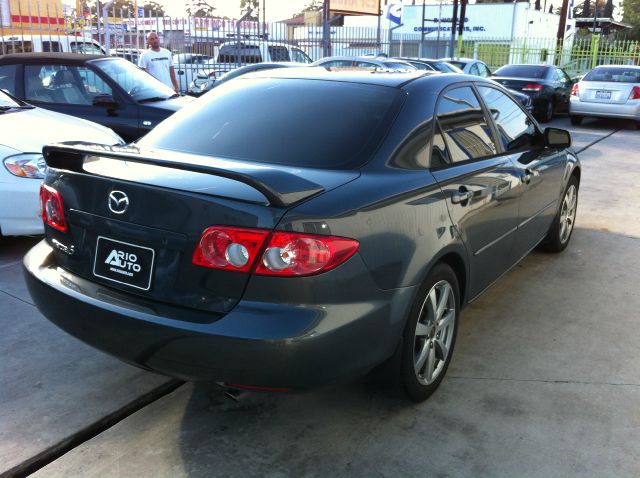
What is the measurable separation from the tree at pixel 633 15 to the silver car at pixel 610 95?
6262 cm

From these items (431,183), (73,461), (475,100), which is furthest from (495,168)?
(73,461)

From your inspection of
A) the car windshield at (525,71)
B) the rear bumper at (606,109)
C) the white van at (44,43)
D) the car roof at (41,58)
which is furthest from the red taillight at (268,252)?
the car windshield at (525,71)

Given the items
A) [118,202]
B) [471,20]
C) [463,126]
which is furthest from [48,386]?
[471,20]

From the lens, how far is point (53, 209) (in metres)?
2.92

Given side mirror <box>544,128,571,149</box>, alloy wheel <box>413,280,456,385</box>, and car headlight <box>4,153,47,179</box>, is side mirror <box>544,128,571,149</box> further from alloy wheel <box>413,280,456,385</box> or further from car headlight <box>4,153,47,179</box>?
car headlight <box>4,153,47,179</box>

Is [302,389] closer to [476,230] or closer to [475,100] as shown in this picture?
[476,230]

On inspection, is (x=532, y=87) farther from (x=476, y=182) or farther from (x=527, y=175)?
(x=476, y=182)

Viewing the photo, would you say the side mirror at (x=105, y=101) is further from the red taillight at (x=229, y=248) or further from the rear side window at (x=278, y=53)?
the rear side window at (x=278, y=53)

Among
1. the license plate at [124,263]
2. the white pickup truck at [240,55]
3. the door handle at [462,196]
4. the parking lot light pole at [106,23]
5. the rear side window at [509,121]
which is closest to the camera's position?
the license plate at [124,263]

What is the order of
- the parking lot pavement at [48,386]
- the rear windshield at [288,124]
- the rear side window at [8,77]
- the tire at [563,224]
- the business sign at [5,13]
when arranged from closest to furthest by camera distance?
the parking lot pavement at [48,386]
the rear windshield at [288,124]
the tire at [563,224]
the rear side window at [8,77]
the business sign at [5,13]

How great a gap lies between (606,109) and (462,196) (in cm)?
1304

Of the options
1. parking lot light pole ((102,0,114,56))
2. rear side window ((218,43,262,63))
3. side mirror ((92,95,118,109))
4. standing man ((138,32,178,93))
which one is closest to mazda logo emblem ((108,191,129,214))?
side mirror ((92,95,118,109))

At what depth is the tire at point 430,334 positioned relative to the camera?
286cm

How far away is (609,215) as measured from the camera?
273 inches
